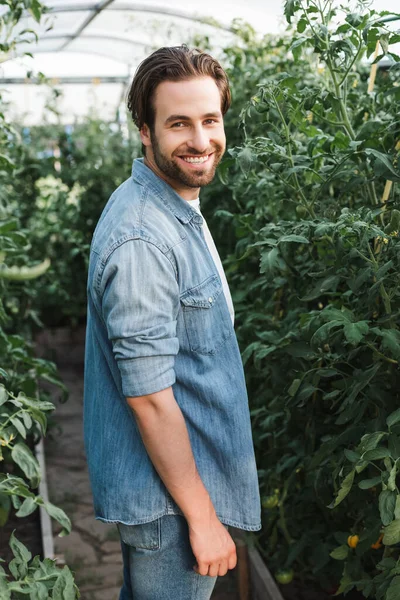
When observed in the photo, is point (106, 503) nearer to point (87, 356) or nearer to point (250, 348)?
point (87, 356)

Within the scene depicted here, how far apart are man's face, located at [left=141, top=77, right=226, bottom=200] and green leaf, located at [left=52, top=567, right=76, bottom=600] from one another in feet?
2.86

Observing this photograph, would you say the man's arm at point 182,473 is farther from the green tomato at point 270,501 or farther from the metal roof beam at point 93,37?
the metal roof beam at point 93,37

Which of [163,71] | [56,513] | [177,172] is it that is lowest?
[56,513]

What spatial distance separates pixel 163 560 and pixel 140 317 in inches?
23.0

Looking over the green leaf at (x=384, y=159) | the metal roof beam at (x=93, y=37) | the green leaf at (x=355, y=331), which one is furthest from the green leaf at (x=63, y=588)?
the metal roof beam at (x=93, y=37)

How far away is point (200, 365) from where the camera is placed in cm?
168

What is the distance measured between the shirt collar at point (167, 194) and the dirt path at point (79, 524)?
1.76m

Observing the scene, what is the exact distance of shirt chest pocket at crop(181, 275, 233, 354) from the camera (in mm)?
1645

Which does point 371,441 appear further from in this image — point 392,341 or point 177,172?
point 177,172

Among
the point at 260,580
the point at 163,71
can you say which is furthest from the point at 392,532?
the point at 260,580

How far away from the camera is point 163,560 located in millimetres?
1698

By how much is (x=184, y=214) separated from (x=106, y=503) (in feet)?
2.20

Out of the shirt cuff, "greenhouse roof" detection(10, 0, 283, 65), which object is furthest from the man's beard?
"greenhouse roof" detection(10, 0, 283, 65)

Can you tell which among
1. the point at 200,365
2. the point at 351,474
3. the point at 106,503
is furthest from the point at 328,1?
the point at 106,503
